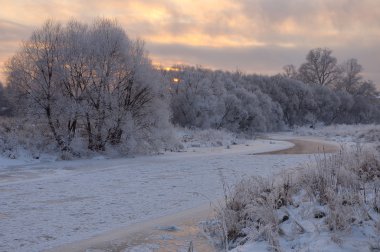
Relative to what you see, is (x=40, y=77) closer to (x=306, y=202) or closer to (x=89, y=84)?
(x=89, y=84)

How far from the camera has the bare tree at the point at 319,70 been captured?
4058 inches

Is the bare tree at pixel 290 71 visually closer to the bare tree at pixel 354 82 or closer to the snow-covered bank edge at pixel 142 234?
the bare tree at pixel 354 82

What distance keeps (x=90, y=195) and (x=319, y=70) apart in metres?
99.8

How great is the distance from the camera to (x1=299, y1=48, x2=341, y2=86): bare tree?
338 ft

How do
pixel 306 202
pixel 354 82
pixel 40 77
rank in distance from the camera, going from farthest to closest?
1. pixel 354 82
2. pixel 40 77
3. pixel 306 202

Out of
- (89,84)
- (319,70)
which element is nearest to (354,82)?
(319,70)

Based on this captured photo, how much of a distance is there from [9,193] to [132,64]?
16382 millimetres

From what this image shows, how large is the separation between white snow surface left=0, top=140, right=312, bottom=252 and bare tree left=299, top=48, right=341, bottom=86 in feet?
287

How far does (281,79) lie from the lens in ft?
295

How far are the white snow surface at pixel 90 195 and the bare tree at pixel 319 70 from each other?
287 ft

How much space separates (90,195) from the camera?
1317 centimetres

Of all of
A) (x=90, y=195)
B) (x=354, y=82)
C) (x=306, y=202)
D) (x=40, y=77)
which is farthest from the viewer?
(x=354, y=82)

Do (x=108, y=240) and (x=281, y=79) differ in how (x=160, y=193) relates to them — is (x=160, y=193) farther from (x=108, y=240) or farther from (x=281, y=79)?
(x=281, y=79)

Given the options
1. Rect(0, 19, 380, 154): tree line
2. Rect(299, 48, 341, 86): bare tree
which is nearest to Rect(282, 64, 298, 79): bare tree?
Rect(299, 48, 341, 86): bare tree
